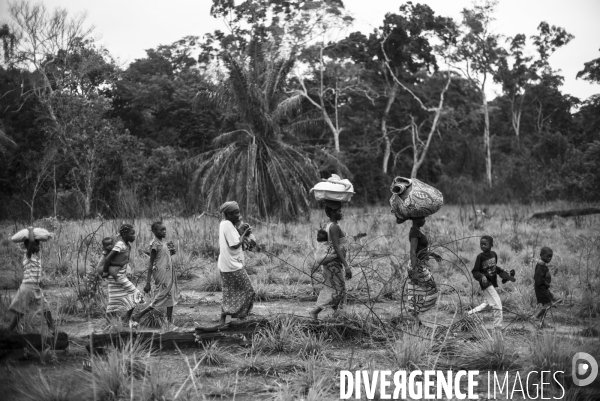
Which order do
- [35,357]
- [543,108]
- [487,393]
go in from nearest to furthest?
1. [487,393]
2. [35,357]
3. [543,108]

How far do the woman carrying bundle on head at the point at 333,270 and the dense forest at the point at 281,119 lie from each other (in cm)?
656

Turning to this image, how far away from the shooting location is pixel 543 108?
4338 cm

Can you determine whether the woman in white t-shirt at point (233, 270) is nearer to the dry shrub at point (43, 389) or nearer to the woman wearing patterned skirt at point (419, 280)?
the woman wearing patterned skirt at point (419, 280)

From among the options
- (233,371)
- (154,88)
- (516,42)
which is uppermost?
(516,42)

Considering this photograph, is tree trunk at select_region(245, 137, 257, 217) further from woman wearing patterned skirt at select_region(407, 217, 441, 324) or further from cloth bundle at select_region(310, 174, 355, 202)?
woman wearing patterned skirt at select_region(407, 217, 441, 324)

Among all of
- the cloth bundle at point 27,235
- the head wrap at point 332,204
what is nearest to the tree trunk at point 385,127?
the head wrap at point 332,204

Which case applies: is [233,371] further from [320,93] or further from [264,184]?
[320,93]

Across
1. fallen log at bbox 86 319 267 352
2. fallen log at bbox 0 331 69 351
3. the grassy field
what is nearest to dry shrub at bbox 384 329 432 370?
the grassy field

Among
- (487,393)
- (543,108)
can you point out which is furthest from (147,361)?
(543,108)

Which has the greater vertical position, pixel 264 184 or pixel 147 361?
pixel 264 184

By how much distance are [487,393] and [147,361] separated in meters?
2.80

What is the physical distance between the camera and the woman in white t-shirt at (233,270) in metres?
6.59

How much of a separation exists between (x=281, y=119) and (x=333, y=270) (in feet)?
46.4

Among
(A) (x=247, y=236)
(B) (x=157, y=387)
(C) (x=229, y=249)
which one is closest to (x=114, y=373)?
(B) (x=157, y=387)
